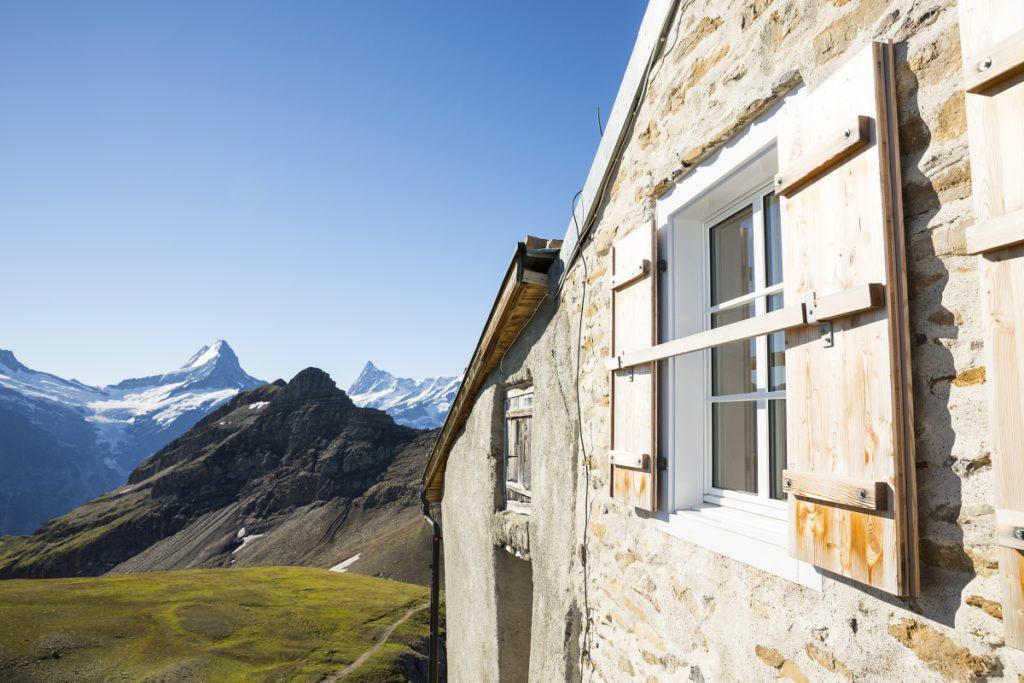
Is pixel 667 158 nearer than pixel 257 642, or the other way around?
pixel 667 158

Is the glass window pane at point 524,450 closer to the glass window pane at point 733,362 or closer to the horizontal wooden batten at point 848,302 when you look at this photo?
the glass window pane at point 733,362

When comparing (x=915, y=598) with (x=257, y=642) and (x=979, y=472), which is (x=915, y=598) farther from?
(x=257, y=642)

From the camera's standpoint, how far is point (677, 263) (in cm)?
309

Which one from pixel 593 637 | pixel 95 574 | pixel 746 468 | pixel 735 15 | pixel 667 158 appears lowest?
pixel 95 574

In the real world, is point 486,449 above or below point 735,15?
below

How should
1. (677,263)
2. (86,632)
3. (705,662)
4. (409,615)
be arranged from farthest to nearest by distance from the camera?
(409,615), (86,632), (677,263), (705,662)

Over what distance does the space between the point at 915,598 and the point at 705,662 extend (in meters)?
1.10

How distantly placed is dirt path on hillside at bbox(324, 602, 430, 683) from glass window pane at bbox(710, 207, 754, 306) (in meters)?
22.4

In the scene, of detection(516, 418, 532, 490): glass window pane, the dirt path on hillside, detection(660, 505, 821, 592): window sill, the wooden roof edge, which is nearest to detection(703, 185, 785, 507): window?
detection(660, 505, 821, 592): window sill

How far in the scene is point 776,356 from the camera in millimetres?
2631

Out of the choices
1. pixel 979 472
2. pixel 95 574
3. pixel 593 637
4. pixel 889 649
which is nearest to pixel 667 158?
pixel 979 472

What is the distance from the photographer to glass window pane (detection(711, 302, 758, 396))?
2.89 meters

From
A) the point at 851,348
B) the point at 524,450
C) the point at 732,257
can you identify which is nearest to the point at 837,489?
the point at 851,348

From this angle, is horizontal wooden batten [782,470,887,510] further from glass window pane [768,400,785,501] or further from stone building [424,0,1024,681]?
glass window pane [768,400,785,501]
